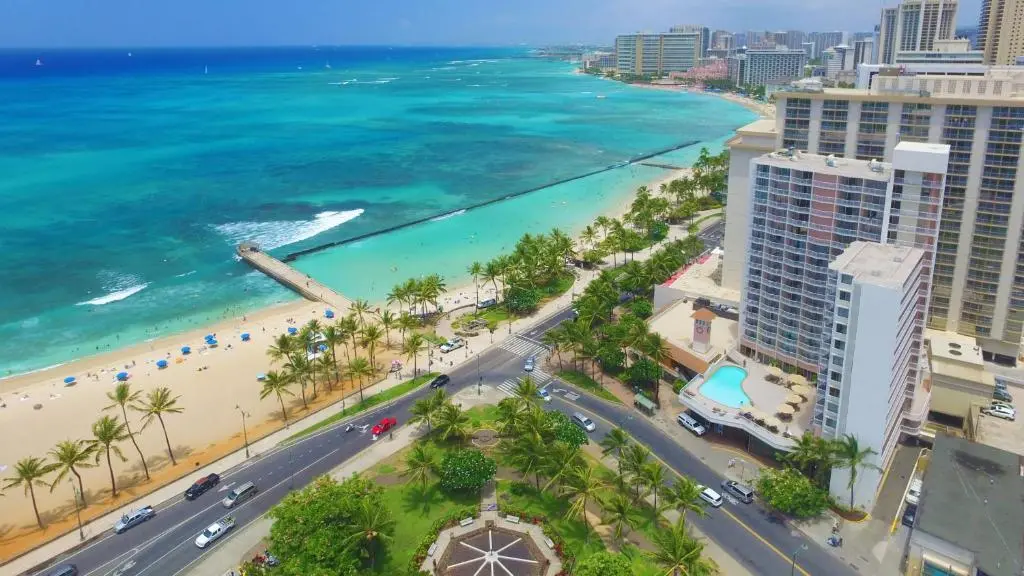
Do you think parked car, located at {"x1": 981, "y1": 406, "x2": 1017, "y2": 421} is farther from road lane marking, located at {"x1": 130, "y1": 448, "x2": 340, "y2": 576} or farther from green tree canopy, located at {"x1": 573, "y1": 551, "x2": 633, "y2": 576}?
road lane marking, located at {"x1": 130, "y1": 448, "x2": 340, "y2": 576}

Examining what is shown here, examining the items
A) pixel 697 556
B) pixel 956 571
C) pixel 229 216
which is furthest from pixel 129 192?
pixel 956 571

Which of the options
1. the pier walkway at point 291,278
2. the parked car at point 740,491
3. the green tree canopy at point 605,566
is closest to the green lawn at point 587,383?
the parked car at point 740,491

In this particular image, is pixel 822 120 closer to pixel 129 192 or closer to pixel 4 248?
pixel 4 248

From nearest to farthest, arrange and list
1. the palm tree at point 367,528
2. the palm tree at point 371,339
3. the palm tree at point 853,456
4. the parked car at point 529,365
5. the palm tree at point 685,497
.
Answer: the palm tree at point 367,528 < the palm tree at point 685,497 < the palm tree at point 853,456 < the palm tree at point 371,339 < the parked car at point 529,365

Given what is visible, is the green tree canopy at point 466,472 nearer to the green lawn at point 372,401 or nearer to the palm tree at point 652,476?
the palm tree at point 652,476

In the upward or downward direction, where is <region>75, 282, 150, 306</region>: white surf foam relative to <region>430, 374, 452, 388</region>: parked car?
upward

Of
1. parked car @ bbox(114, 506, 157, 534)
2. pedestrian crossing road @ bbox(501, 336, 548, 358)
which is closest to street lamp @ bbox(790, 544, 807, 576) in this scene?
pedestrian crossing road @ bbox(501, 336, 548, 358)
